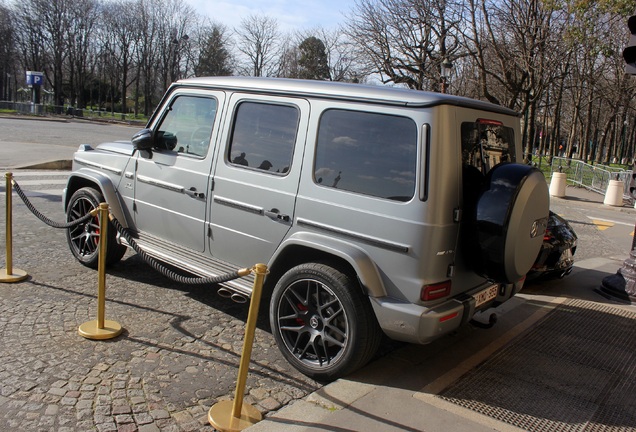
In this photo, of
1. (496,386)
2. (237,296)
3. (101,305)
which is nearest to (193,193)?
(237,296)

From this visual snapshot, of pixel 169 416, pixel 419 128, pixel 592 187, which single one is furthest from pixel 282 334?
pixel 592 187

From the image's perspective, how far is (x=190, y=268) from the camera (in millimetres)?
4500

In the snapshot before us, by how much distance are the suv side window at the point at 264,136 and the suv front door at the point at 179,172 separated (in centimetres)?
27

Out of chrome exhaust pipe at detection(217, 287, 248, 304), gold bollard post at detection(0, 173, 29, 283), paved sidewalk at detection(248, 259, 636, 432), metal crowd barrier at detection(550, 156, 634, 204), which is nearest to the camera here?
paved sidewalk at detection(248, 259, 636, 432)

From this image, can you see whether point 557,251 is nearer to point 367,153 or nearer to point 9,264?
point 367,153

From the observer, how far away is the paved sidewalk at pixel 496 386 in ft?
10.6

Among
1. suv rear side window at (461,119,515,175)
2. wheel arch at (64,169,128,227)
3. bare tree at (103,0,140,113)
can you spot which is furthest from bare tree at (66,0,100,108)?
suv rear side window at (461,119,515,175)

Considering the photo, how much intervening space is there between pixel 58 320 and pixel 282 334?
1.92 metres

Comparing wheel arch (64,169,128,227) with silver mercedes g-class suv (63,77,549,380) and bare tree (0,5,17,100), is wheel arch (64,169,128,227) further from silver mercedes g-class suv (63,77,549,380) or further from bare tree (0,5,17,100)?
bare tree (0,5,17,100)

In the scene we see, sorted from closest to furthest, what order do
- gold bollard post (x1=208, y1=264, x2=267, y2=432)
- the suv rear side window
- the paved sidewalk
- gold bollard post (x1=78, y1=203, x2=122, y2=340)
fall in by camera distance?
1. gold bollard post (x1=208, y1=264, x2=267, y2=432)
2. the paved sidewalk
3. the suv rear side window
4. gold bollard post (x1=78, y1=203, x2=122, y2=340)

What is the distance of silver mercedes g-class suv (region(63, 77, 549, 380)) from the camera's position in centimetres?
336

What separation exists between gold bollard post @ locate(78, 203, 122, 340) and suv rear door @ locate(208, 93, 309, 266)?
2.73 ft

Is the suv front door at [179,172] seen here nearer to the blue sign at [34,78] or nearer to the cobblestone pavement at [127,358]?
the cobblestone pavement at [127,358]

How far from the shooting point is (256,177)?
13.5 feet
